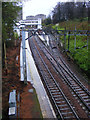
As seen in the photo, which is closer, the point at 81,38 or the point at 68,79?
the point at 68,79

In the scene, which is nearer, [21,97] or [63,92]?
[21,97]

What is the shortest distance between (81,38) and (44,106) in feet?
32.0

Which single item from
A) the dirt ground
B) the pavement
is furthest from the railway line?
the dirt ground

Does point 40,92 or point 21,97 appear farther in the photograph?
point 40,92

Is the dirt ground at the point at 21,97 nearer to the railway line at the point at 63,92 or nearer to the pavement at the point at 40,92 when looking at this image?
the pavement at the point at 40,92

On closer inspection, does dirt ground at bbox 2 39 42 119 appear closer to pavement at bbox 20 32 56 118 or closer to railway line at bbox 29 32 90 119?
pavement at bbox 20 32 56 118

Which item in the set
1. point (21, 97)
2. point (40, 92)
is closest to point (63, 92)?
point (40, 92)

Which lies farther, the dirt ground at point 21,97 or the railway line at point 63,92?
the railway line at point 63,92

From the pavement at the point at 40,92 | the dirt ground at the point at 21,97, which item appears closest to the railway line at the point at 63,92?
the pavement at the point at 40,92

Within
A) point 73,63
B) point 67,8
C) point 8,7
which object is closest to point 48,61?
point 73,63

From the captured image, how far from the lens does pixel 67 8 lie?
64.0ft

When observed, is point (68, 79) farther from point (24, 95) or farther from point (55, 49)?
point (55, 49)

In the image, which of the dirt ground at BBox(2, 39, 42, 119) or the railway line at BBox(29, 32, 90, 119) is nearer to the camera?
the dirt ground at BBox(2, 39, 42, 119)

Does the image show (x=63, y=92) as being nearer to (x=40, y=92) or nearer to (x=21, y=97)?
(x=40, y=92)
